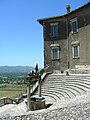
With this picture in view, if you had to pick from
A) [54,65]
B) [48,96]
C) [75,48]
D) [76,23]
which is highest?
[76,23]

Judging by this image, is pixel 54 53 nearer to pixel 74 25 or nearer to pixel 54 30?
pixel 54 30

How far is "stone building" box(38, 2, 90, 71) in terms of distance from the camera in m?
27.1

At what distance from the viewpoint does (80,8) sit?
89.0 ft

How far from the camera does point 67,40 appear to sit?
3097 centimetres

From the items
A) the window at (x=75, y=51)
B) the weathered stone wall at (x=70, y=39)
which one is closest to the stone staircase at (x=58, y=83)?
the weathered stone wall at (x=70, y=39)

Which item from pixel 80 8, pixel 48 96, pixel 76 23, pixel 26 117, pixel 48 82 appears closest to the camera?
pixel 26 117

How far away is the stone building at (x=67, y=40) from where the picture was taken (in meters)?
27.1

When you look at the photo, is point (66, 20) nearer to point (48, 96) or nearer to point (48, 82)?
point (48, 82)

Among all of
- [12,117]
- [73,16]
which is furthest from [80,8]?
[12,117]

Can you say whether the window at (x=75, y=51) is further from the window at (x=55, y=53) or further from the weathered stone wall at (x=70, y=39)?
the window at (x=55, y=53)

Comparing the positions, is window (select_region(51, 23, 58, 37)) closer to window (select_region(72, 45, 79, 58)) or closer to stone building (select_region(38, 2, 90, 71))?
stone building (select_region(38, 2, 90, 71))

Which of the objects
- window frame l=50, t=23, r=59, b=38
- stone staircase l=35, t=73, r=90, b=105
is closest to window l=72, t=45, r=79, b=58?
window frame l=50, t=23, r=59, b=38

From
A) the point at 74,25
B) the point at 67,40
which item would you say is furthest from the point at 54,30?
the point at 74,25

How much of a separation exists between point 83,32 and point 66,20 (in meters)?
4.07
